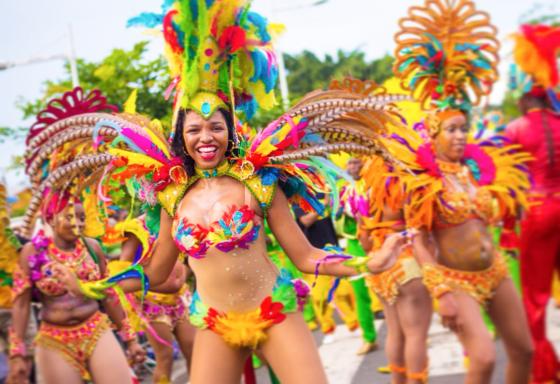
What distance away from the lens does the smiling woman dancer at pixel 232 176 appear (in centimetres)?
387

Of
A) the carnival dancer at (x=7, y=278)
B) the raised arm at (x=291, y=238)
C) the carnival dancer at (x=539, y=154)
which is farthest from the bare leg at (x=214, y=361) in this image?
the carnival dancer at (x=539, y=154)

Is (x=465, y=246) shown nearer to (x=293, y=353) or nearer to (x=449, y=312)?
(x=449, y=312)

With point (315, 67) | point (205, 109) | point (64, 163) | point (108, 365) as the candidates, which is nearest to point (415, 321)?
point (108, 365)

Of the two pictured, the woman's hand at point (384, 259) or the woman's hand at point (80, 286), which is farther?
the woman's hand at point (80, 286)

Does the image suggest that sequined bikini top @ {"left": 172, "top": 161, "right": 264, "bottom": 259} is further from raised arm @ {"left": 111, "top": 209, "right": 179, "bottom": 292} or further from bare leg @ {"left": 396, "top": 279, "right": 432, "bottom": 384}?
bare leg @ {"left": 396, "top": 279, "right": 432, "bottom": 384}

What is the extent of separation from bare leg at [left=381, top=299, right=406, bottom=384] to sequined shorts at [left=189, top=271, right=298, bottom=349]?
7.71ft

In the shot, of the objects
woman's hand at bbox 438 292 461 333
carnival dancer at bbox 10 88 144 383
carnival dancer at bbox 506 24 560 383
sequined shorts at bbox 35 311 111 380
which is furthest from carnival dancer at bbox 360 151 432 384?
sequined shorts at bbox 35 311 111 380

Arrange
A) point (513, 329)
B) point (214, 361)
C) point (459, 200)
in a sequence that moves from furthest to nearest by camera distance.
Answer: point (459, 200) → point (513, 329) → point (214, 361)

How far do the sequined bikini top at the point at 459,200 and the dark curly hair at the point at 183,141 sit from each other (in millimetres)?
1914

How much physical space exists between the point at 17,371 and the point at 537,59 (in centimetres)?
446

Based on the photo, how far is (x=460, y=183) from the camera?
5.63 m

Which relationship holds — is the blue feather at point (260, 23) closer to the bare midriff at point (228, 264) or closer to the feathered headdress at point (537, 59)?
the bare midriff at point (228, 264)

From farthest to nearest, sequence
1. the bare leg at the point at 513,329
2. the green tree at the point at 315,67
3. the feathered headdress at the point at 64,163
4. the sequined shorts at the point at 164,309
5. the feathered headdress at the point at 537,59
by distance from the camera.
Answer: the green tree at the point at 315,67, the feathered headdress at the point at 537,59, the sequined shorts at the point at 164,309, the bare leg at the point at 513,329, the feathered headdress at the point at 64,163

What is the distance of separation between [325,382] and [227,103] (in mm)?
1439
